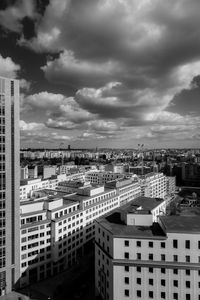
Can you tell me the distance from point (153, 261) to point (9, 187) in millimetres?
35810

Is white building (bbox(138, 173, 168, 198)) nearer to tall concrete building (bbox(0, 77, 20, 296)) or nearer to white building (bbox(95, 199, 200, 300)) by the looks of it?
white building (bbox(95, 199, 200, 300))

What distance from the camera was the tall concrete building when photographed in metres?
51.3

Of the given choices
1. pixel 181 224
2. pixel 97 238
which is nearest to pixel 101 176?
pixel 97 238

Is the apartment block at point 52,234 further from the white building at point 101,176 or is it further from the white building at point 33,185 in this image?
the white building at point 101,176

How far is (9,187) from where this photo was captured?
52750mm

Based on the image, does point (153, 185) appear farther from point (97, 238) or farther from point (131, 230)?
point (131, 230)

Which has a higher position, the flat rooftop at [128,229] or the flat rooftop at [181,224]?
the flat rooftop at [181,224]

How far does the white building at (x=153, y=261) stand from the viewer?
38.5m

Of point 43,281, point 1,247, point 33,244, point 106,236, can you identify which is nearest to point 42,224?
point 33,244

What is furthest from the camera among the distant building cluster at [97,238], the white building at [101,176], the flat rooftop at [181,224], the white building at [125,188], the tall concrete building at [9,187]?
the white building at [101,176]

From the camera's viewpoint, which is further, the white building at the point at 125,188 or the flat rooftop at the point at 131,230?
the white building at the point at 125,188

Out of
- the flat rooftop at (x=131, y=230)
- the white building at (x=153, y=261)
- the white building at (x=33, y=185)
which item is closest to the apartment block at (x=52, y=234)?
the flat rooftop at (x=131, y=230)

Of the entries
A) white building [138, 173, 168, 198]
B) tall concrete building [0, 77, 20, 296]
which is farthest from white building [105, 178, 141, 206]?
tall concrete building [0, 77, 20, 296]

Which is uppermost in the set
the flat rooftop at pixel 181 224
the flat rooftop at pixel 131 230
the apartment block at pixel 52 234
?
the flat rooftop at pixel 181 224
